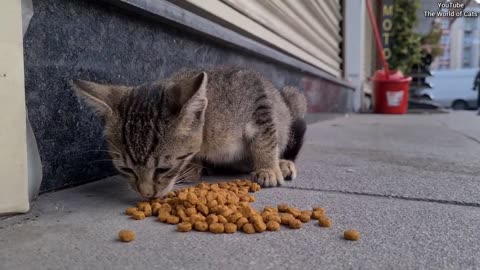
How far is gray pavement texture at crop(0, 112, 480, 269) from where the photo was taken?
1.04 meters

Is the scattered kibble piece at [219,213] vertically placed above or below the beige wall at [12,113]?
below

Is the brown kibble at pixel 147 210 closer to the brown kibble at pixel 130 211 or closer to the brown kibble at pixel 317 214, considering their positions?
the brown kibble at pixel 130 211

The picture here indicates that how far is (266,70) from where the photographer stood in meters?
3.98

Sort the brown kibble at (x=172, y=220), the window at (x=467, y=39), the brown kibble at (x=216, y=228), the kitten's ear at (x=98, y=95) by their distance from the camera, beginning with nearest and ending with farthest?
1. the brown kibble at (x=216, y=228)
2. the brown kibble at (x=172, y=220)
3. the kitten's ear at (x=98, y=95)
4. the window at (x=467, y=39)

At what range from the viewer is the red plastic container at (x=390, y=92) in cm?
807

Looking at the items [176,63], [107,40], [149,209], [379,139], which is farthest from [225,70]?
[379,139]

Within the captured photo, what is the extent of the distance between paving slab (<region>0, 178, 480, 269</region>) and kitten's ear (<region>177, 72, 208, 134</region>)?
401 mm

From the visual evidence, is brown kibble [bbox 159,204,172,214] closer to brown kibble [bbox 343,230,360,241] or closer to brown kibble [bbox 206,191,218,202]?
brown kibble [bbox 206,191,218,202]

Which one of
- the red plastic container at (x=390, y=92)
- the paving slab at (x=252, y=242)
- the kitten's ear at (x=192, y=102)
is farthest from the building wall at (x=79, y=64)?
the red plastic container at (x=390, y=92)

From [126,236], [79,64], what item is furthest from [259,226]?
[79,64]

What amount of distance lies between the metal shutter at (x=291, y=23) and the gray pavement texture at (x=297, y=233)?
1.47 meters

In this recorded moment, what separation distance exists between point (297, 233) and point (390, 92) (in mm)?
7754

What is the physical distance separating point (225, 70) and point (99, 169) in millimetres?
814

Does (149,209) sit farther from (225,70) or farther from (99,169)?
(225,70)
